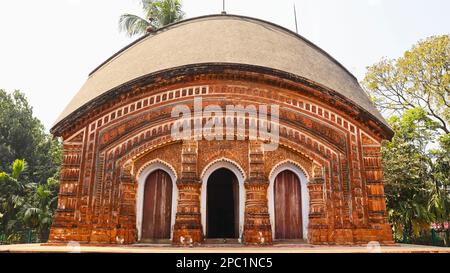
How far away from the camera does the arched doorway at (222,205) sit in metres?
11.4

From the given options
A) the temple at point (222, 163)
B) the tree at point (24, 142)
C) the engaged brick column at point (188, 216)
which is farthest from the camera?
the tree at point (24, 142)

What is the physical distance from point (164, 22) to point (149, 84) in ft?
41.6

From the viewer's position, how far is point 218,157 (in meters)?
11.5

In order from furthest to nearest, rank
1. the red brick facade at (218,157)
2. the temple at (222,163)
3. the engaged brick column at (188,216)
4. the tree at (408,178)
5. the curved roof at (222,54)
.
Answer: the tree at (408,178) < the curved roof at (222,54) < the temple at (222,163) < the red brick facade at (218,157) < the engaged brick column at (188,216)

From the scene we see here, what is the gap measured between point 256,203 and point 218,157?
1792 millimetres

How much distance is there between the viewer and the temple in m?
11.0

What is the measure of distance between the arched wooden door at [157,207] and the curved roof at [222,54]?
323 cm

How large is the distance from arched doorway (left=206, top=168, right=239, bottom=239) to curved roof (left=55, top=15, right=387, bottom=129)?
3.64 meters

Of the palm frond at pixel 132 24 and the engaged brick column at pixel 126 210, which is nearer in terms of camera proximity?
the engaged brick column at pixel 126 210

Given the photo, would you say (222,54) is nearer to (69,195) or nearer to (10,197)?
(69,195)

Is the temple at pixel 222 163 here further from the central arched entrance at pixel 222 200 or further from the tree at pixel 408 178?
the tree at pixel 408 178

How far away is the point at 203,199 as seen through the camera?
11305 mm

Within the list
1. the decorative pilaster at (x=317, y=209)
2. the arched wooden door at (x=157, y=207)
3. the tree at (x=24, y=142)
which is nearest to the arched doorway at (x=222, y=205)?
the arched wooden door at (x=157, y=207)

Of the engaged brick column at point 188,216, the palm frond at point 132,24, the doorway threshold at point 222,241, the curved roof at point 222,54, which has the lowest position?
the doorway threshold at point 222,241
